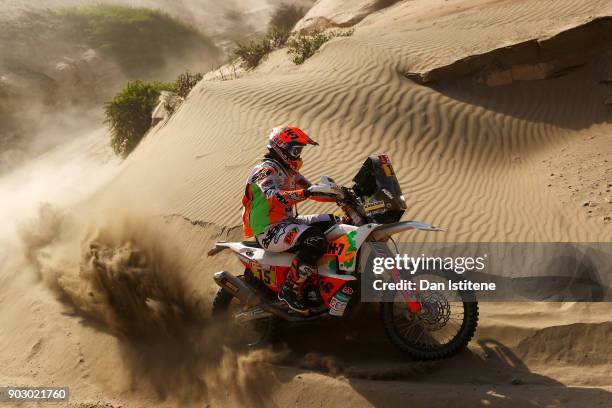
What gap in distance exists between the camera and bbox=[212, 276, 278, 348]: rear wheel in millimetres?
5449

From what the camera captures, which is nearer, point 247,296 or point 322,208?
point 247,296

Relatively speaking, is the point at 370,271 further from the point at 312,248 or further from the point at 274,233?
the point at 274,233

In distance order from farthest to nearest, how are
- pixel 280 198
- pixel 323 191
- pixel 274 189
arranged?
pixel 274 189
pixel 280 198
pixel 323 191

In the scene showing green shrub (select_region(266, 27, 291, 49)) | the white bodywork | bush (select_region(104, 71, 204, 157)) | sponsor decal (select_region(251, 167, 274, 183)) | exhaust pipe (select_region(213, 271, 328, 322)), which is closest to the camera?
the white bodywork

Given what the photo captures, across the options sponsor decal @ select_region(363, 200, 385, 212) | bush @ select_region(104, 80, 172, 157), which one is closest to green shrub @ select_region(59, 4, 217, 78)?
bush @ select_region(104, 80, 172, 157)

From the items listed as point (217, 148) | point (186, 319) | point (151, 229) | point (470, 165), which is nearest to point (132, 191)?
point (217, 148)

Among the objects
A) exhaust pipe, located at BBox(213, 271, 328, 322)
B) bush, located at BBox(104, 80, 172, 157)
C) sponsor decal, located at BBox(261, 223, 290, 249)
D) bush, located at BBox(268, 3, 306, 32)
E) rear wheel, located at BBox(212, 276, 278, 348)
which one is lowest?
rear wheel, located at BBox(212, 276, 278, 348)

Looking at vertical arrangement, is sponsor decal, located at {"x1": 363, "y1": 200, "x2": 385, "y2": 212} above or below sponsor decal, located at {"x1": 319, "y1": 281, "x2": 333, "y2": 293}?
above

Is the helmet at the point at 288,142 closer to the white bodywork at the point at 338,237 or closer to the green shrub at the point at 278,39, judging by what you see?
the white bodywork at the point at 338,237

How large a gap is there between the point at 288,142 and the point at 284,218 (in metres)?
0.70

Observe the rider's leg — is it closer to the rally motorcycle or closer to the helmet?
the rally motorcycle

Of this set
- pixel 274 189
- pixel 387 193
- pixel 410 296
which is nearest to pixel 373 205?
pixel 387 193

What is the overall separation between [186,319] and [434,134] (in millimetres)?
6013

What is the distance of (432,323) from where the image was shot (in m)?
4.68
